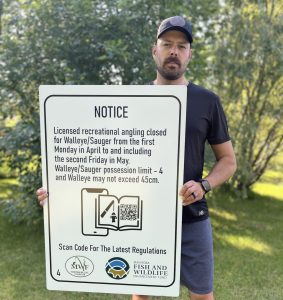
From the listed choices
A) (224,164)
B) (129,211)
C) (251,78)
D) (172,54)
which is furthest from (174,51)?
(251,78)

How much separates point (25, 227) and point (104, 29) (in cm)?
294

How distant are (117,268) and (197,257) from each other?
47 centimetres

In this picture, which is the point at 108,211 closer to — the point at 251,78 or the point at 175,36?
the point at 175,36

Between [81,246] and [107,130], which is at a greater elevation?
[107,130]

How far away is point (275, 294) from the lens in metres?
3.77

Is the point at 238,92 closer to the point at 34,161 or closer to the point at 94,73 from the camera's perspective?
the point at 94,73

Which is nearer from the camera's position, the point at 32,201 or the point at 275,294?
the point at 275,294

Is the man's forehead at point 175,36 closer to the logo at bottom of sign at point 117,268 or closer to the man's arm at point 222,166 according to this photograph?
the man's arm at point 222,166

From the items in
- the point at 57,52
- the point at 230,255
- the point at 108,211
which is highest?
the point at 57,52

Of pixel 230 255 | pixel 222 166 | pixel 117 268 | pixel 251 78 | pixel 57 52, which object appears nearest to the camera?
pixel 117 268

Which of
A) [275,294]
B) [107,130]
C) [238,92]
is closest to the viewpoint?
[107,130]

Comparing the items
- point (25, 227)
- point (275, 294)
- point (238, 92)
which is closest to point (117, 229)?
point (275, 294)

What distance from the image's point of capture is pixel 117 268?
2.10m

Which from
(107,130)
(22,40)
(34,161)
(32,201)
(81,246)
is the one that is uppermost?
(22,40)
